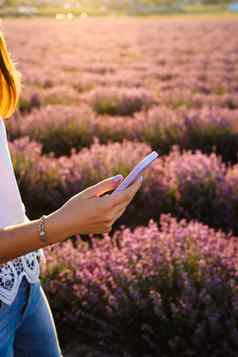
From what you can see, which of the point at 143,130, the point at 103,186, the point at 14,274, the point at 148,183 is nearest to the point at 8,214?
the point at 14,274

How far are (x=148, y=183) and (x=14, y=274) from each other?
333cm

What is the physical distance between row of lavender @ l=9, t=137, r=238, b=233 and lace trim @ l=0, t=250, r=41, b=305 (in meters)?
2.94

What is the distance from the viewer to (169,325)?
306 centimetres

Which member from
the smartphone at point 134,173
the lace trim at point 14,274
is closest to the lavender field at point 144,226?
the lace trim at point 14,274

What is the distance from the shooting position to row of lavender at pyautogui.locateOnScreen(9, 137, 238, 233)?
491 centimetres

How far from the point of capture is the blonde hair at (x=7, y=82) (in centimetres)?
188

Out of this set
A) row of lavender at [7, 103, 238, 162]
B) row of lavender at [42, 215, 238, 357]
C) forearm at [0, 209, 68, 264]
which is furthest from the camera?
row of lavender at [7, 103, 238, 162]

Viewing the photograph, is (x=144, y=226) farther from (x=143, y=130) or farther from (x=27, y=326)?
(x=27, y=326)

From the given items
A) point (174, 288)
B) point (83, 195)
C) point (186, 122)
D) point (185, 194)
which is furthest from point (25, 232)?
point (186, 122)

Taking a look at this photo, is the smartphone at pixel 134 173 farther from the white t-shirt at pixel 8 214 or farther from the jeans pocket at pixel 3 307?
the jeans pocket at pixel 3 307

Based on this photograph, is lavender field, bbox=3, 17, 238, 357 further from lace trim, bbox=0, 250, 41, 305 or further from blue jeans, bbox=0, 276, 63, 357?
lace trim, bbox=0, 250, 41, 305

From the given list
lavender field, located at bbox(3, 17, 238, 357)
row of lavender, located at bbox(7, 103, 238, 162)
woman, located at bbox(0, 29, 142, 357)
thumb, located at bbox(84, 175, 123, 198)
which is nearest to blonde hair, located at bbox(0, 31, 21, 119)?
woman, located at bbox(0, 29, 142, 357)

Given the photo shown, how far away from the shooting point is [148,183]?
5180 mm

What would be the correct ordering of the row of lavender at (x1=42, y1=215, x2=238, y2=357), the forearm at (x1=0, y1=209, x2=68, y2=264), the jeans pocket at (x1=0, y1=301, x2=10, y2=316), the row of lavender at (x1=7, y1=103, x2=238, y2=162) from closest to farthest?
1. the forearm at (x1=0, y1=209, x2=68, y2=264)
2. the jeans pocket at (x1=0, y1=301, x2=10, y2=316)
3. the row of lavender at (x1=42, y1=215, x2=238, y2=357)
4. the row of lavender at (x1=7, y1=103, x2=238, y2=162)
